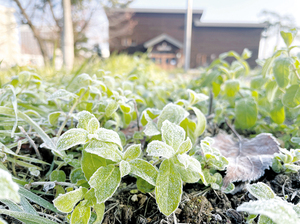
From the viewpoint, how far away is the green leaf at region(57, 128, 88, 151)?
1.48 feet

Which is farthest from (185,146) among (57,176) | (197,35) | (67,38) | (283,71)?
(197,35)

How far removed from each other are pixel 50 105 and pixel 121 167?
69 centimetres

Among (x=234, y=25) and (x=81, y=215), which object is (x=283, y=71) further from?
(x=234, y=25)

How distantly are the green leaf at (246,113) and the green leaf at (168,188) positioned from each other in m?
0.60

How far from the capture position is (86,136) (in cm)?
49

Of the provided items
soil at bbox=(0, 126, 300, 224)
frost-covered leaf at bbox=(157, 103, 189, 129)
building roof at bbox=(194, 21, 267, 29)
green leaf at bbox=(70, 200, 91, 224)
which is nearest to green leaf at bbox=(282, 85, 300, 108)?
soil at bbox=(0, 126, 300, 224)

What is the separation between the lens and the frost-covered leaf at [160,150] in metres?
0.45

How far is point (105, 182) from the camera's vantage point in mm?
467

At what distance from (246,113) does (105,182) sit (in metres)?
0.75

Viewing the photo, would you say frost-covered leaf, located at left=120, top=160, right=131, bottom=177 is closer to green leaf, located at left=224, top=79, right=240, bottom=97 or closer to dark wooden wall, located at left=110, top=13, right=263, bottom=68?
green leaf, located at left=224, top=79, right=240, bottom=97

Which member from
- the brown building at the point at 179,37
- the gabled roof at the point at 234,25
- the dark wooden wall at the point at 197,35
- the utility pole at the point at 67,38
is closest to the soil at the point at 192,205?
the utility pole at the point at 67,38

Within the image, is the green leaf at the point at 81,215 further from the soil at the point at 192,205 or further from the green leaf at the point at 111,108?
the green leaf at the point at 111,108

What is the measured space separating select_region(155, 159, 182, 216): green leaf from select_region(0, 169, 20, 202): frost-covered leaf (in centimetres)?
27

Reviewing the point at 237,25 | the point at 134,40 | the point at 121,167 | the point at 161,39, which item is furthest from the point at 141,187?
the point at 237,25
